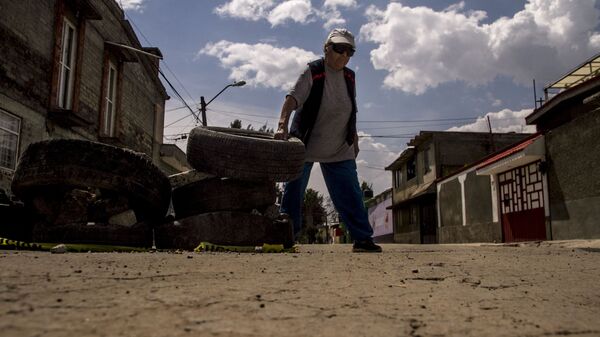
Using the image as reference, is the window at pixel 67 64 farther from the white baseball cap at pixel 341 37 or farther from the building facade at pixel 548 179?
the building facade at pixel 548 179

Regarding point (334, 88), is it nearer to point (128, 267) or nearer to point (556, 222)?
point (128, 267)

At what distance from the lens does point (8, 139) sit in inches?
347

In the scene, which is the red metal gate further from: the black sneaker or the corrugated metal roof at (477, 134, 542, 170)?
the black sneaker

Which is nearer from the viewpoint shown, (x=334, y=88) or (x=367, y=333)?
(x=367, y=333)

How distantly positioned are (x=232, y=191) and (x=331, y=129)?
1066mm

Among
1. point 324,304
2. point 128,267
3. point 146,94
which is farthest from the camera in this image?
point 146,94

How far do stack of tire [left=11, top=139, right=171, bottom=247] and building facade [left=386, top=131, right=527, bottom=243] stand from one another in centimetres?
2163

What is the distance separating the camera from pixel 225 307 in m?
1.38

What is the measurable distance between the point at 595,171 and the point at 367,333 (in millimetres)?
12000

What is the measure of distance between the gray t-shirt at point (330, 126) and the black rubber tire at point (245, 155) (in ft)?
0.95

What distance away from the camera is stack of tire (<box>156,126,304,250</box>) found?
4004 millimetres

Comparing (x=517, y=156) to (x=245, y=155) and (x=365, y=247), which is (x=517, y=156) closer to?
(x=365, y=247)

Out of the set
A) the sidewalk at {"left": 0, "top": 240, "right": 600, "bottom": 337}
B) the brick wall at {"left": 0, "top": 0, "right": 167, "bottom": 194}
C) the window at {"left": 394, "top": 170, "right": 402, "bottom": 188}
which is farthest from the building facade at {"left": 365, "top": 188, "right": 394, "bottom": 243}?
the sidewalk at {"left": 0, "top": 240, "right": 600, "bottom": 337}

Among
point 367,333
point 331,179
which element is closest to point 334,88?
point 331,179
